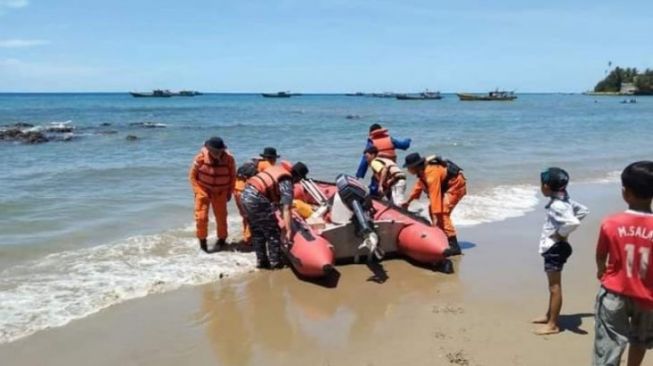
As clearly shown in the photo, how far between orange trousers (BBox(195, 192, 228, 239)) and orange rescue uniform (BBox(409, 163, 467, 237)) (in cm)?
261

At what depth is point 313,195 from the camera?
8.69 meters

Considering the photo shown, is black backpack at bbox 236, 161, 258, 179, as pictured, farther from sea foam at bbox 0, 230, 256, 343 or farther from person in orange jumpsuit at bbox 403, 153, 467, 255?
person in orange jumpsuit at bbox 403, 153, 467, 255

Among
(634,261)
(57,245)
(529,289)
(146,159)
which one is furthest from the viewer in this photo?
(146,159)

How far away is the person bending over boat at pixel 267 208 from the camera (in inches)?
277

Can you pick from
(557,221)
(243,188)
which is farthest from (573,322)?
(243,188)

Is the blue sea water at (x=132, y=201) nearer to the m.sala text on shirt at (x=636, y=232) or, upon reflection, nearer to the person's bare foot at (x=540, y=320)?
the person's bare foot at (x=540, y=320)

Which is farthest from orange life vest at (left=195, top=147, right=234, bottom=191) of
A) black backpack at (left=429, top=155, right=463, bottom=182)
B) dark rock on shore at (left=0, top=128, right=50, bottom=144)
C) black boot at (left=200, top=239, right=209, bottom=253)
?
dark rock on shore at (left=0, top=128, right=50, bottom=144)

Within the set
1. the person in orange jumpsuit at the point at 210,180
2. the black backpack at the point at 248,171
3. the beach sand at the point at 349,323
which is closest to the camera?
the beach sand at the point at 349,323

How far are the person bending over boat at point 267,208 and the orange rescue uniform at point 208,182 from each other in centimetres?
99

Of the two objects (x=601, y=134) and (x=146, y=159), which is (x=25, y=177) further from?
(x=601, y=134)

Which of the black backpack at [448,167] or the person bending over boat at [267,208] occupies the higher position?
the black backpack at [448,167]

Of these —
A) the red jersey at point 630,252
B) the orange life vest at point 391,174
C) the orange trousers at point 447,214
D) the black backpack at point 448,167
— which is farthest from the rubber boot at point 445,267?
the red jersey at point 630,252

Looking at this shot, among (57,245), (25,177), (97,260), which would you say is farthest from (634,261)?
(25,177)

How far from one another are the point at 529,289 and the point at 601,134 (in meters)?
26.3
